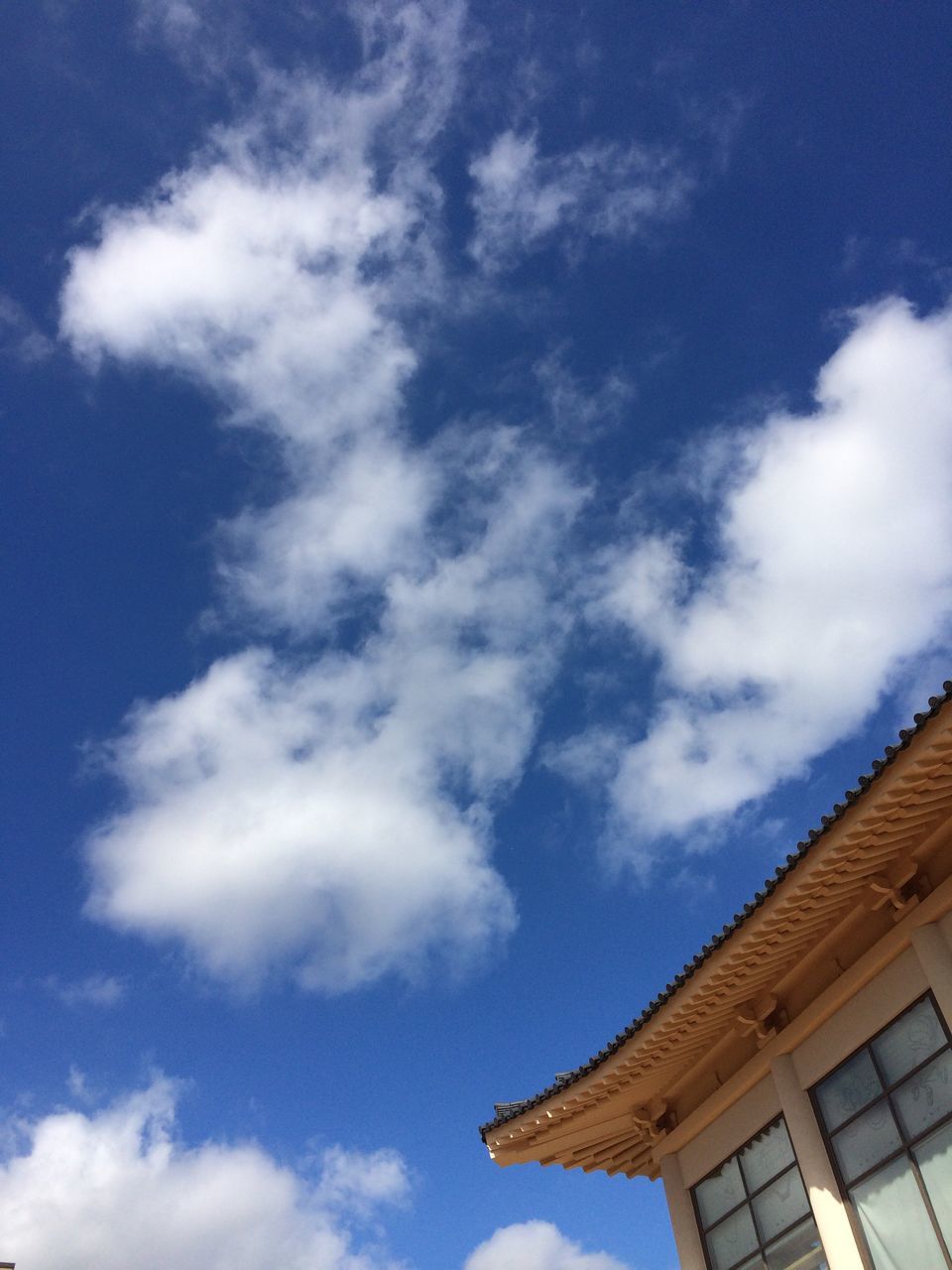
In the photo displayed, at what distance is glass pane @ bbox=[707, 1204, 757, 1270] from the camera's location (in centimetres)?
1148

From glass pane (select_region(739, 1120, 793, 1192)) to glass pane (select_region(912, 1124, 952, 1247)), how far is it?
2.01 metres

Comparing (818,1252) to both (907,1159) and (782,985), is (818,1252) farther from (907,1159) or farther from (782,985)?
(782,985)

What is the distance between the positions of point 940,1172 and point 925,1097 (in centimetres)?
61

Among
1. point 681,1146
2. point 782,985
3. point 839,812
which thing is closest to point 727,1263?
point 681,1146

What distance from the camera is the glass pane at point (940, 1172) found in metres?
9.05

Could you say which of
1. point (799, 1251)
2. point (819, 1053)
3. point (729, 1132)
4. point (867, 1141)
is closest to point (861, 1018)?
point (819, 1053)

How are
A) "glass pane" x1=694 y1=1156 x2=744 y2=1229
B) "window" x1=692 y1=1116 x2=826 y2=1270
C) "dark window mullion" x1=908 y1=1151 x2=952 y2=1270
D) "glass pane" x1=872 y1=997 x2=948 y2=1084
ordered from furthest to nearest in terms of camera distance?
"glass pane" x1=694 y1=1156 x2=744 y2=1229
"window" x1=692 y1=1116 x2=826 y2=1270
"glass pane" x1=872 y1=997 x2=948 y2=1084
"dark window mullion" x1=908 y1=1151 x2=952 y2=1270

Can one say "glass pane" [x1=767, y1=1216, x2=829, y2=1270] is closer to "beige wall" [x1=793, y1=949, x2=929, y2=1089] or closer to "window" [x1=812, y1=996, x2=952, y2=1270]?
"window" [x1=812, y1=996, x2=952, y2=1270]

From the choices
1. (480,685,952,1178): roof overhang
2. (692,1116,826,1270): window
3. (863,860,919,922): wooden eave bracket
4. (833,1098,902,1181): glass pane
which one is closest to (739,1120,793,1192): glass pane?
(692,1116,826,1270): window

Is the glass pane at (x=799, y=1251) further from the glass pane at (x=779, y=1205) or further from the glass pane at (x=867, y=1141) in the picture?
the glass pane at (x=867, y=1141)

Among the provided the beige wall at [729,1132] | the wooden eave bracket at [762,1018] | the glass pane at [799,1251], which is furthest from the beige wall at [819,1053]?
the glass pane at [799,1251]

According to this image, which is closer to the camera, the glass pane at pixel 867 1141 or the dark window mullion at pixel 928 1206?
the dark window mullion at pixel 928 1206

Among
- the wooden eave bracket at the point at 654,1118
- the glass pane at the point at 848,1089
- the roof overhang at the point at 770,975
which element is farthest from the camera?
the wooden eave bracket at the point at 654,1118

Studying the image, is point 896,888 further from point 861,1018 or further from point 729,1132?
point 729,1132
